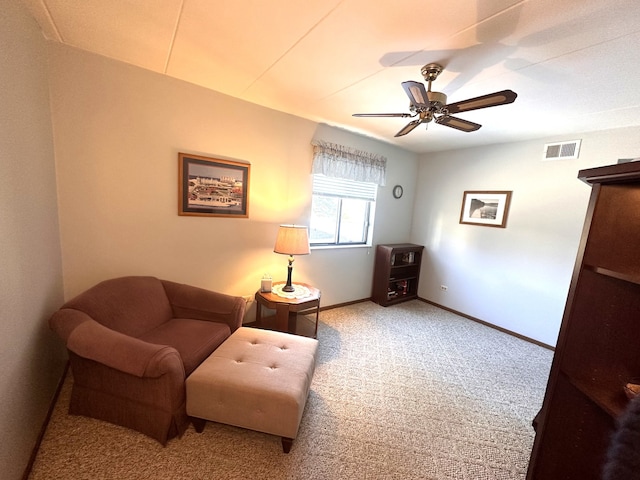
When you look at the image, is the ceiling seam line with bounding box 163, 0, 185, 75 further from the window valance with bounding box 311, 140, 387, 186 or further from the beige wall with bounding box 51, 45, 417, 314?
the window valance with bounding box 311, 140, 387, 186

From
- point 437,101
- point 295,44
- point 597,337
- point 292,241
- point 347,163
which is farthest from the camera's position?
point 347,163

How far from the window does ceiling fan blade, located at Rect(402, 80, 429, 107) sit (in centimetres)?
168

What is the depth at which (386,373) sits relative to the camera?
225cm

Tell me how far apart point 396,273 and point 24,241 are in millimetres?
3961

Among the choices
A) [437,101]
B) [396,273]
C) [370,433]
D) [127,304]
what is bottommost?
[370,433]

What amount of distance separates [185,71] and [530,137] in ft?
12.2

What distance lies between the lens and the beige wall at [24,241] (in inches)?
43.9

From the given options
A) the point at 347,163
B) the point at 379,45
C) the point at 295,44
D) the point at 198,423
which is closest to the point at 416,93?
the point at 379,45

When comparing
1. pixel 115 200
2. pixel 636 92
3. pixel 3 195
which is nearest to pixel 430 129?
pixel 636 92

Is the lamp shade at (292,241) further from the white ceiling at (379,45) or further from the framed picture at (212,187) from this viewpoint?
the white ceiling at (379,45)

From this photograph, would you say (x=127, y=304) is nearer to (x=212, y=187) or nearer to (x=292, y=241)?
(x=212, y=187)

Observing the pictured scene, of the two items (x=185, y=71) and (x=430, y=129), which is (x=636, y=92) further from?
(x=185, y=71)

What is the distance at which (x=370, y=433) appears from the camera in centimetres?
162

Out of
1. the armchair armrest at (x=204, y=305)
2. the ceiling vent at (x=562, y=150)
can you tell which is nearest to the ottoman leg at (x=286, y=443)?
the armchair armrest at (x=204, y=305)
